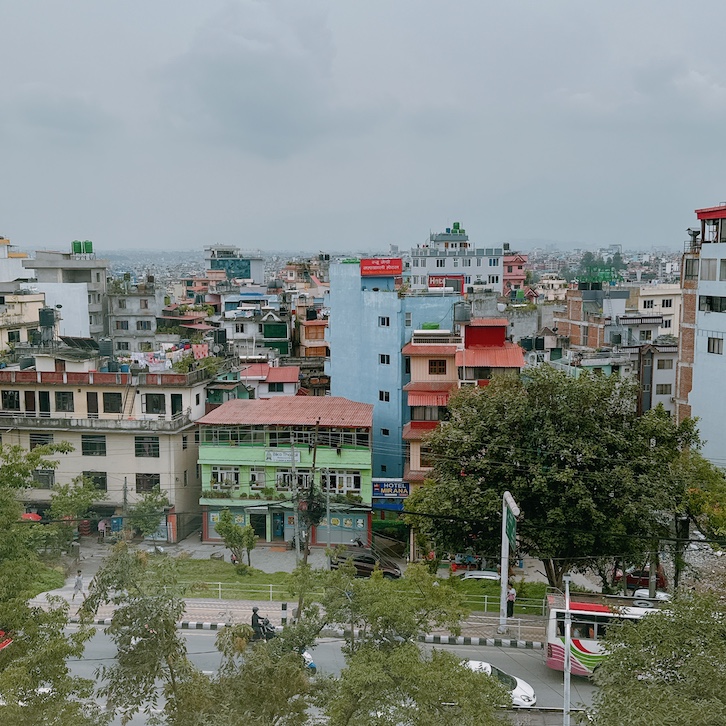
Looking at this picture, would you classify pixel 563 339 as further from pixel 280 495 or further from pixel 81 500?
pixel 81 500

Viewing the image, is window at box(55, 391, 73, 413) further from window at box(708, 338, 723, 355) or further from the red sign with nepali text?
window at box(708, 338, 723, 355)

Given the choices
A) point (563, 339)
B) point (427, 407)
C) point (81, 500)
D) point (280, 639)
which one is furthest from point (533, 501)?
point (563, 339)

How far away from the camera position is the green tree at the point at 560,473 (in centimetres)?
2144

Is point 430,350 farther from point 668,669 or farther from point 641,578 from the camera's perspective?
Answer: point 668,669

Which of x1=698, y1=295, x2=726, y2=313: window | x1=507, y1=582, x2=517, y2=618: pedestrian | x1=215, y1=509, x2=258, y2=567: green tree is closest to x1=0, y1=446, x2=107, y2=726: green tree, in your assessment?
x1=215, y1=509, x2=258, y2=567: green tree

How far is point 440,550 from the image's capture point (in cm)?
2267

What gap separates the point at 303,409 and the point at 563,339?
2023 centimetres

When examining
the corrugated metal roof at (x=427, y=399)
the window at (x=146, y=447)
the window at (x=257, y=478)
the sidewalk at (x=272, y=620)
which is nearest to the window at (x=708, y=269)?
the corrugated metal roof at (x=427, y=399)

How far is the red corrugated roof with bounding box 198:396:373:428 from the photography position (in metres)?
29.1

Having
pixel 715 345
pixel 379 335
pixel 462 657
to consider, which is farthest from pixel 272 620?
pixel 715 345

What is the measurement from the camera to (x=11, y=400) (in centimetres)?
3127

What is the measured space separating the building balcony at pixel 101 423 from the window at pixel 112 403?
461 mm

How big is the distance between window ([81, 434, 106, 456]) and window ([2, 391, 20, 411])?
9.90 ft

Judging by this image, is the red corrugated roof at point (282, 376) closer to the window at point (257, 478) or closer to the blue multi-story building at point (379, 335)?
the blue multi-story building at point (379, 335)
